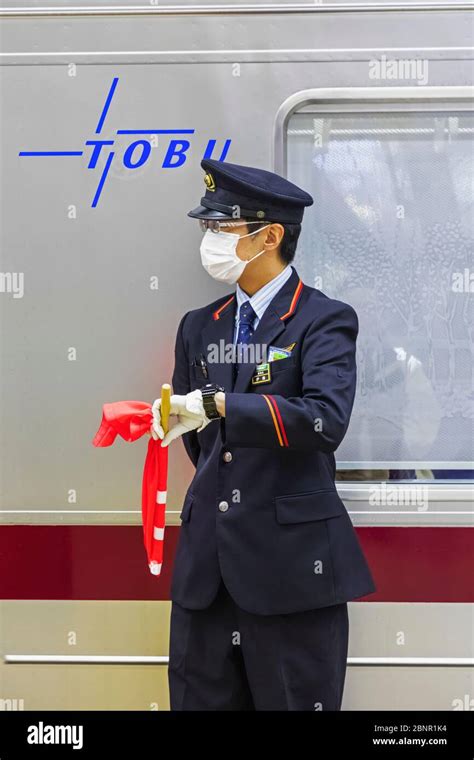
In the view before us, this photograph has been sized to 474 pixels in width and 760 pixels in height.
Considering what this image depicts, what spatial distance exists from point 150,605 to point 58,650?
1.15 ft

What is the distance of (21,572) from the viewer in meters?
2.79

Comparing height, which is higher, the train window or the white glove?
the train window

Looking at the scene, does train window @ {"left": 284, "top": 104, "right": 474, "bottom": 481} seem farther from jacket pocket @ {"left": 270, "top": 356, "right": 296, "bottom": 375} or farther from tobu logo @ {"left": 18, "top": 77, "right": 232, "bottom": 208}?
jacket pocket @ {"left": 270, "top": 356, "right": 296, "bottom": 375}

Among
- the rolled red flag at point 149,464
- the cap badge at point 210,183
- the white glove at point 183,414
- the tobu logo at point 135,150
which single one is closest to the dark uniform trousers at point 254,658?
the rolled red flag at point 149,464

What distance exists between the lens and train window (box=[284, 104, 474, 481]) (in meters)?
2.75

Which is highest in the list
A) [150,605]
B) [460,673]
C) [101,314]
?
[101,314]

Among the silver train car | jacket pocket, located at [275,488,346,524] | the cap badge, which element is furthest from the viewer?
the silver train car

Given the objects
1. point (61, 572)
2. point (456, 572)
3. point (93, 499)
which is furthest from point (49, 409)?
point (456, 572)

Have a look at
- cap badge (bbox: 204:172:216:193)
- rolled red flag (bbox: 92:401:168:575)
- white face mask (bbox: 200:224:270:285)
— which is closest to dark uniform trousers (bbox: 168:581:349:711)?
rolled red flag (bbox: 92:401:168:575)

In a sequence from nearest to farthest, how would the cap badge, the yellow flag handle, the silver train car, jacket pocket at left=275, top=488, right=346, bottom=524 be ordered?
the yellow flag handle → jacket pocket at left=275, top=488, right=346, bottom=524 → the cap badge → the silver train car

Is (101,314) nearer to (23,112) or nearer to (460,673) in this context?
(23,112)

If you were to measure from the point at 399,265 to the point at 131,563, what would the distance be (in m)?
1.33

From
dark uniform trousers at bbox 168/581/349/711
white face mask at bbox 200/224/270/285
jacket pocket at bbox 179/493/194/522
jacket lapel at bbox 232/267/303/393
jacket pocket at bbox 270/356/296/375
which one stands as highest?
white face mask at bbox 200/224/270/285

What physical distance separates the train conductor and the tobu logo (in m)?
0.27
